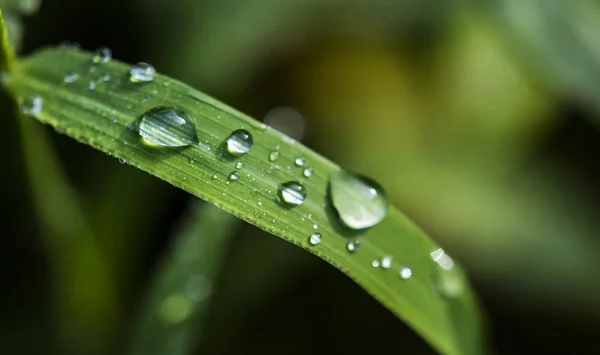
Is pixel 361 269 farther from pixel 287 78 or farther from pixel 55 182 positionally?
pixel 287 78

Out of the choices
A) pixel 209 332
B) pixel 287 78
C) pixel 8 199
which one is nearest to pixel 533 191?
pixel 287 78

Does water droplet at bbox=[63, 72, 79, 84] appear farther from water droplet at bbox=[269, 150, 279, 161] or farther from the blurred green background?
the blurred green background

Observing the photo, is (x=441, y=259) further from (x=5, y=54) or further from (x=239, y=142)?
(x=5, y=54)

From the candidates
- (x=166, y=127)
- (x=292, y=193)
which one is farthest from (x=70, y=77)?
(x=292, y=193)

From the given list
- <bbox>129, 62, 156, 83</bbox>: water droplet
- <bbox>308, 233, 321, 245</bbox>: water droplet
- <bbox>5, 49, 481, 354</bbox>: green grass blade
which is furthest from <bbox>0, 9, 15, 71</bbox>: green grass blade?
<bbox>308, 233, 321, 245</bbox>: water droplet

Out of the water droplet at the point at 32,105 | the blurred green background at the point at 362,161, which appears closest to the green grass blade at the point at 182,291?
the blurred green background at the point at 362,161
